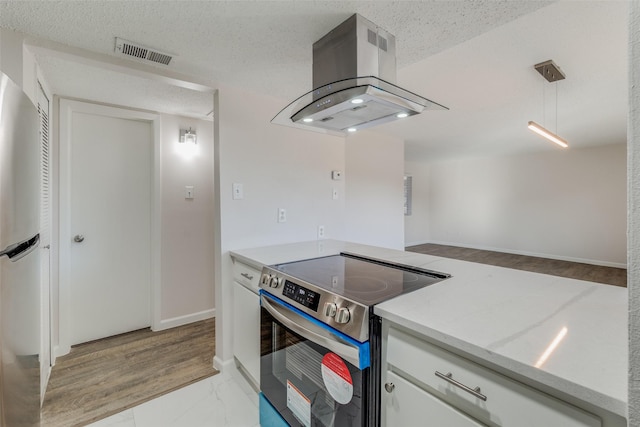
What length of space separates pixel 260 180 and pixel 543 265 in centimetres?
613

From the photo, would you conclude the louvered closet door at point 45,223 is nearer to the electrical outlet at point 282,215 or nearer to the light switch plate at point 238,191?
the light switch plate at point 238,191

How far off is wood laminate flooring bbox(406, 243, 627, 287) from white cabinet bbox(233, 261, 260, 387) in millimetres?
5245

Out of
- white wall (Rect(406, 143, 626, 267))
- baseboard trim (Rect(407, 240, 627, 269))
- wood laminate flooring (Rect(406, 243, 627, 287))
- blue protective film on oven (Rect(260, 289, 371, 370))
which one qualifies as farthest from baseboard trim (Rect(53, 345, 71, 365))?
baseboard trim (Rect(407, 240, 627, 269))

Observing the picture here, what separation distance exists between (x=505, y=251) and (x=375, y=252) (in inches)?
254

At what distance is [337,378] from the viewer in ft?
3.56

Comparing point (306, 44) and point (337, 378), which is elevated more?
point (306, 44)

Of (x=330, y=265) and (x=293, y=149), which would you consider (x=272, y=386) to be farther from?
(x=293, y=149)

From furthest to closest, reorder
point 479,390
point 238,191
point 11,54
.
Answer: point 238,191 → point 11,54 → point 479,390

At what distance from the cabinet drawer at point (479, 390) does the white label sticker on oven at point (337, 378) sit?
0.18 meters

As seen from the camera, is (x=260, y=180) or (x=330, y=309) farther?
(x=260, y=180)

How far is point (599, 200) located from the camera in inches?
221

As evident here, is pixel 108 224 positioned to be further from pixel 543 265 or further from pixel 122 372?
pixel 543 265

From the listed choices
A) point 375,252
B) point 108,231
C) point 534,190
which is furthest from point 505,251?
point 108,231

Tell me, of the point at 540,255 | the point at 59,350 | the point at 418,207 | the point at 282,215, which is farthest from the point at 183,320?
the point at 540,255
